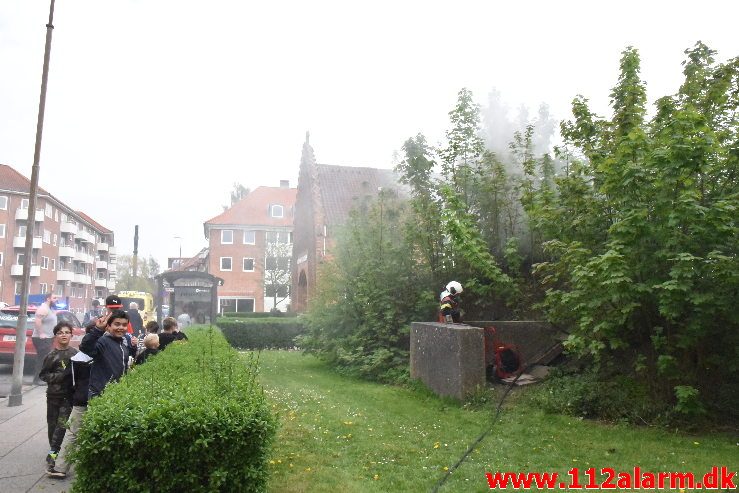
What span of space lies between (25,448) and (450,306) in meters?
7.57

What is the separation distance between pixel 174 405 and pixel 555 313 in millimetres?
7465

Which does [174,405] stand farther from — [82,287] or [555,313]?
[82,287]

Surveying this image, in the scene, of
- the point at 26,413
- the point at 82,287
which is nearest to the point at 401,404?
the point at 26,413

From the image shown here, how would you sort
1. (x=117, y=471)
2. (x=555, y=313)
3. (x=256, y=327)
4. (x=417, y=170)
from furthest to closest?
(x=256, y=327) → (x=417, y=170) → (x=555, y=313) → (x=117, y=471)

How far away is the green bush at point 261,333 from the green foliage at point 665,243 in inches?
703

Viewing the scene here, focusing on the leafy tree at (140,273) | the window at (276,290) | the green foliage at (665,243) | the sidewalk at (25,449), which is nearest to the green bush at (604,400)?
the green foliage at (665,243)

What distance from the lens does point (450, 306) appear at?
487 inches

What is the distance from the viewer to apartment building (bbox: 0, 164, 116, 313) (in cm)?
6269

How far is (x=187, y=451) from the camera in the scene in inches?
171

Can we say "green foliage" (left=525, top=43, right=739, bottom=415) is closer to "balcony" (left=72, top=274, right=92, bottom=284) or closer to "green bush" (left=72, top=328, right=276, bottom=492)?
"green bush" (left=72, top=328, right=276, bottom=492)

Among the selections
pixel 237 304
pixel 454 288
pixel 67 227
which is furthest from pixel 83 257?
pixel 454 288

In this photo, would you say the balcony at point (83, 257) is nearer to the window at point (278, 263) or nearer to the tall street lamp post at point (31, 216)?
the window at point (278, 263)

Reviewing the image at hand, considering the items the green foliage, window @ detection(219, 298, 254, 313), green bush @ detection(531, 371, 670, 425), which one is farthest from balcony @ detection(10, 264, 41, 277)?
the green foliage

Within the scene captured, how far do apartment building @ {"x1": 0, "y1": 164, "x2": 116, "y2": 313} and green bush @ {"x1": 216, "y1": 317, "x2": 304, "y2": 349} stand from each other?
24.6 m
